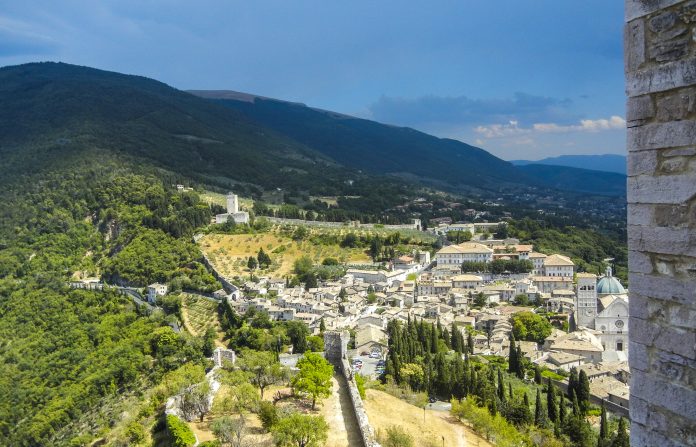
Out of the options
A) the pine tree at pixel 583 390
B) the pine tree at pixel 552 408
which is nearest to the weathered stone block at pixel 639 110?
the pine tree at pixel 552 408

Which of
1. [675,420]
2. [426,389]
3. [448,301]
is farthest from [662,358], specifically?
[448,301]

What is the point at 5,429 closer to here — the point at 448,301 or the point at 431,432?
the point at 431,432

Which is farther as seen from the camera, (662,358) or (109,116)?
(109,116)

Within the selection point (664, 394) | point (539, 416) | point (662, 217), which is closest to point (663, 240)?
point (662, 217)

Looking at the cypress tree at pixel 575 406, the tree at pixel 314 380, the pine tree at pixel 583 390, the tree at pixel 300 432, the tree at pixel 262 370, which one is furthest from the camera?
the pine tree at pixel 583 390

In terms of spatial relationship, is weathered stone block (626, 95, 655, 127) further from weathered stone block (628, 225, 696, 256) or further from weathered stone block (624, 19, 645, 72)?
weathered stone block (628, 225, 696, 256)

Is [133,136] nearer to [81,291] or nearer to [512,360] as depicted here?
[81,291]

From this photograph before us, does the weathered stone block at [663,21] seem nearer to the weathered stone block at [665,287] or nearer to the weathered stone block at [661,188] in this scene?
the weathered stone block at [661,188]

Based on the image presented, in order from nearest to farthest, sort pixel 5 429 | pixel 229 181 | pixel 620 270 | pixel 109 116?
pixel 5 429, pixel 620 270, pixel 229 181, pixel 109 116
